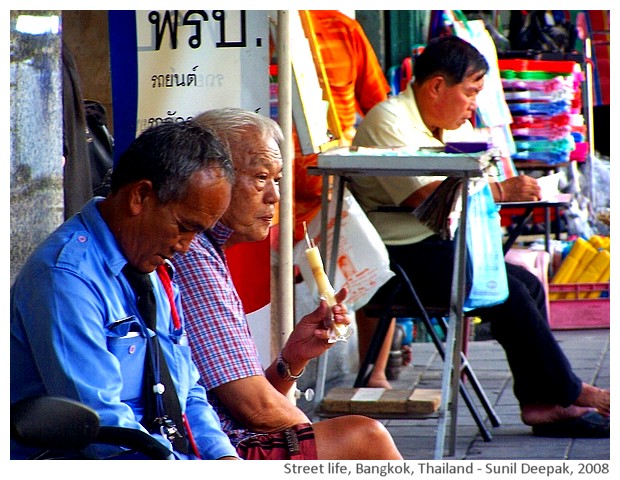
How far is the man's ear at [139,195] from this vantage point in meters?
2.40

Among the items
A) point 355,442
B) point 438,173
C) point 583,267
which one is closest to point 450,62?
point 438,173

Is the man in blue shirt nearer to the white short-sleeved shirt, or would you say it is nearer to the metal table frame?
the metal table frame

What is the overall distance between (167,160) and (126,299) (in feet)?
1.02

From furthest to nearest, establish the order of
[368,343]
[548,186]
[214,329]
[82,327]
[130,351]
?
[368,343] → [548,186] → [214,329] → [130,351] → [82,327]

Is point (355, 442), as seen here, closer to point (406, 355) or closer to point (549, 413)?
point (549, 413)

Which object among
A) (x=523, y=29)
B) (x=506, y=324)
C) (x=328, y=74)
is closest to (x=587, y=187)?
(x=523, y=29)

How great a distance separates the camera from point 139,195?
240cm

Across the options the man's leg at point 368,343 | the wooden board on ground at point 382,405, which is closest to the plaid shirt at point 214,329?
the wooden board on ground at point 382,405

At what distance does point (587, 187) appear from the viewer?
8.78 metres

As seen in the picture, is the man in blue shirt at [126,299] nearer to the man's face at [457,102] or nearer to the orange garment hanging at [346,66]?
the man's face at [457,102]

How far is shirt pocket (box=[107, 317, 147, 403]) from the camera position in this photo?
90.0 inches

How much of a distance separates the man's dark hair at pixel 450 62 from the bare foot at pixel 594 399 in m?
1.48

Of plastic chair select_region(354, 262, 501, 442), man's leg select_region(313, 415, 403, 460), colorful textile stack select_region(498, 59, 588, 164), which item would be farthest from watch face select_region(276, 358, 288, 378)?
colorful textile stack select_region(498, 59, 588, 164)

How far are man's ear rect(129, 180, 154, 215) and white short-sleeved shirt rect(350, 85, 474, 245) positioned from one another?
2234 millimetres
